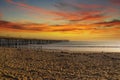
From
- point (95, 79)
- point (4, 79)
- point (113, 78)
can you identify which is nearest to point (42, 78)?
point (4, 79)

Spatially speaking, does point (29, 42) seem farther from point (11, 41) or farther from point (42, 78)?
point (42, 78)

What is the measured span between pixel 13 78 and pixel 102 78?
515cm

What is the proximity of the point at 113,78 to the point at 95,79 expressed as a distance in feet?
3.98

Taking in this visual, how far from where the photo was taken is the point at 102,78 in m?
11.9

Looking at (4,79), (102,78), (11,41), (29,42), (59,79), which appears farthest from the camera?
(29,42)

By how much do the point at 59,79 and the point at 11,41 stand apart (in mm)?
82664

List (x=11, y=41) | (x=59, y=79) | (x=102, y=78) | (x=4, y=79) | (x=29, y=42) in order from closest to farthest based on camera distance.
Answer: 1. (x=4, y=79)
2. (x=59, y=79)
3. (x=102, y=78)
4. (x=11, y=41)
5. (x=29, y=42)

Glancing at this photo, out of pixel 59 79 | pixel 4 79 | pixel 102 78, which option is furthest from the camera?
pixel 102 78

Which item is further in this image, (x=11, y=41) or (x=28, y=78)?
(x=11, y=41)

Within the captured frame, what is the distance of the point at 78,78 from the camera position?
11680 mm

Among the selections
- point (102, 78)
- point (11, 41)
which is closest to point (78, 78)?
point (102, 78)

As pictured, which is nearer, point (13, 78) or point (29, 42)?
point (13, 78)

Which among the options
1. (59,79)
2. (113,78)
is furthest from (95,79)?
(59,79)

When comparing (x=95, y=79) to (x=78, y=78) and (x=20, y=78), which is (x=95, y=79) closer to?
(x=78, y=78)
